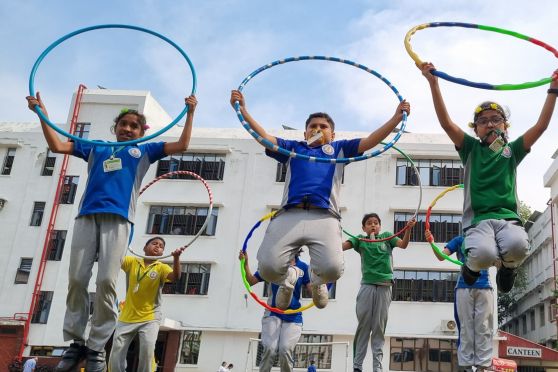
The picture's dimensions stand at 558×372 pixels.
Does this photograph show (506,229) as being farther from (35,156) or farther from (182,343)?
(35,156)

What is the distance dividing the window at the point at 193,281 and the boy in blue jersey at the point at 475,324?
83.7 ft

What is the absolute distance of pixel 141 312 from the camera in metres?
9.00

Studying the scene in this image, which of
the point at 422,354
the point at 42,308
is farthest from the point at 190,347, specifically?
the point at 422,354

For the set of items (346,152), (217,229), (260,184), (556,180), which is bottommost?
(346,152)

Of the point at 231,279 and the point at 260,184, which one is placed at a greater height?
the point at 260,184

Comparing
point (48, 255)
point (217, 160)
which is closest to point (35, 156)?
point (48, 255)

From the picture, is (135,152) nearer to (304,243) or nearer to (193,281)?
(304,243)

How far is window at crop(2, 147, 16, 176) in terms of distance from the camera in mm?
37438

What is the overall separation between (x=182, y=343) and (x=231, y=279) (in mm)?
4481

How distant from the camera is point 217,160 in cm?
3581

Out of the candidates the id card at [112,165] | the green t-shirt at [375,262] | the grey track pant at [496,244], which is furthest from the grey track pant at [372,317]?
the id card at [112,165]

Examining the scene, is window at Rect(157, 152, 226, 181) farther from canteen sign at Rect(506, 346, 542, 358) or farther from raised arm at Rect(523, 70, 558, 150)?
raised arm at Rect(523, 70, 558, 150)

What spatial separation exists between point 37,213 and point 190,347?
12.9 meters

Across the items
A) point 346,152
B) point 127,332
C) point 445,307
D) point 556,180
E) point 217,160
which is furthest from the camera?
point 556,180
